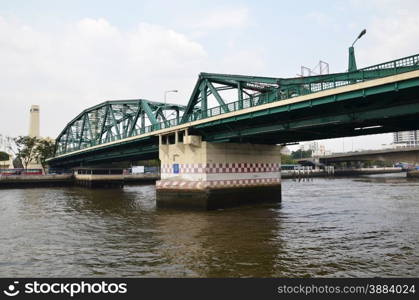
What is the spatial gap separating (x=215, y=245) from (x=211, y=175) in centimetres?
1420

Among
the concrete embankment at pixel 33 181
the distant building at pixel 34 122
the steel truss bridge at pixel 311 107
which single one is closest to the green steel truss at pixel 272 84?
the steel truss bridge at pixel 311 107

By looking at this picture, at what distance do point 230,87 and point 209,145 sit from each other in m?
7.20

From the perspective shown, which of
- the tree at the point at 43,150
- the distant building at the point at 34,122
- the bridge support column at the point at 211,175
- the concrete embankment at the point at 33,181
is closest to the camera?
the bridge support column at the point at 211,175

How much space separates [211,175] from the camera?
29.7 metres

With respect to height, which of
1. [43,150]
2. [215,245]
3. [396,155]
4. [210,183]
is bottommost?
[215,245]

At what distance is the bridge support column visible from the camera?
29656mm

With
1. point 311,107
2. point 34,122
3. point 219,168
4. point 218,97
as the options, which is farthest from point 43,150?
point 311,107

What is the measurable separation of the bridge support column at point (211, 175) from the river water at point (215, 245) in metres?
3.79

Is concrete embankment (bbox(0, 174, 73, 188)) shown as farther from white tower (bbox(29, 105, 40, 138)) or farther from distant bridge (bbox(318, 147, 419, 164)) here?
distant bridge (bbox(318, 147, 419, 164))

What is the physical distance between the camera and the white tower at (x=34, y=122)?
134 meters

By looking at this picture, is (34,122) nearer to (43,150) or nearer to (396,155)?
(43,150)

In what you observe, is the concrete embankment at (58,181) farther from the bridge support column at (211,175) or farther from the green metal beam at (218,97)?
the green metal beam at (218,97)

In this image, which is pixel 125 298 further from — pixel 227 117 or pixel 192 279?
pixel 227 117

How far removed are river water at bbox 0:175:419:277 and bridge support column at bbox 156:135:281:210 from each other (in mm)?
3788
